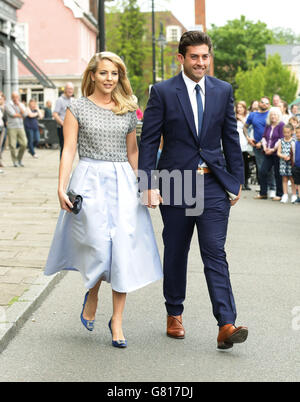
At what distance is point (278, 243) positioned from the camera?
31.9ft

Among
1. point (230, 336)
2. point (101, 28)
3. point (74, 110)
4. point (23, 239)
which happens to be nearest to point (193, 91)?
point (74, 110)

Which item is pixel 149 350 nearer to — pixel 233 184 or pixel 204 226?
pixel 204 226

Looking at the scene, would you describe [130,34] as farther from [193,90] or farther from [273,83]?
[193,90]

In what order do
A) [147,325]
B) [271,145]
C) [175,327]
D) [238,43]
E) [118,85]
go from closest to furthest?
[118,85] < [175,327] < [147,325] < [271,145] < [238,43]

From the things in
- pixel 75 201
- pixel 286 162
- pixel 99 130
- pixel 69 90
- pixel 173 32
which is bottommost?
pixel 286 162

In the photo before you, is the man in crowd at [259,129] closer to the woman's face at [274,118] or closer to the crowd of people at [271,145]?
the crowd of people at [271,145]

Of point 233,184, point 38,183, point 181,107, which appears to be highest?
point 181,107

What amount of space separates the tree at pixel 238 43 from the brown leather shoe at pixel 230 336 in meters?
88.6

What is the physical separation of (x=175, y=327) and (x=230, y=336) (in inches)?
23.1

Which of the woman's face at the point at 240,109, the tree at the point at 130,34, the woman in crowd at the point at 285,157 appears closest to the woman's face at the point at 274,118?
the woman in crowd at the point at 285,157

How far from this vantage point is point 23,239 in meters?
9.16

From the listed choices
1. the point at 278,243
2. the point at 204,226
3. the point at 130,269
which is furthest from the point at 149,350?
the point at 278,243

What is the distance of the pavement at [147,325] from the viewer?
452cm
